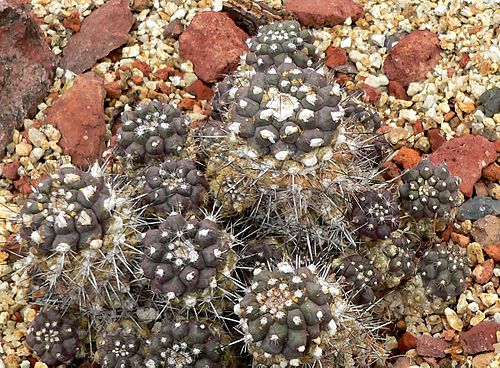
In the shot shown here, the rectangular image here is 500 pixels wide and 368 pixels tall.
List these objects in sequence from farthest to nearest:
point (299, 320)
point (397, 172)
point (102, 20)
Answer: point (102, 20) → point (397, 172) → point (299, 320)

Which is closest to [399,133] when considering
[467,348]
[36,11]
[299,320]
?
[467,348]

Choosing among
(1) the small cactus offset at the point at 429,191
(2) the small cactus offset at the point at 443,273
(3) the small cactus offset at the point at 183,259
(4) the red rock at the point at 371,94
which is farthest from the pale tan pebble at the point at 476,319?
(4) the red rock at the point at 371,94

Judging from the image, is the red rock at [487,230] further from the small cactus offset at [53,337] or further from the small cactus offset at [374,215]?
the small cactus offset at [53,337]

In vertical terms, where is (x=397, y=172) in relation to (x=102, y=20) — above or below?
below

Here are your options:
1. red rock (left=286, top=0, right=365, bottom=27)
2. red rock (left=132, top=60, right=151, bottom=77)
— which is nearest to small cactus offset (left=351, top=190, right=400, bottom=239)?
red rock (left=286, top=0, right=365, bottom=27)

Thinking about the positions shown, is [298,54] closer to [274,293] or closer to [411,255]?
[411,255]

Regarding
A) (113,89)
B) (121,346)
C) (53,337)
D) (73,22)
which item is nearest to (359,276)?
(121,346)

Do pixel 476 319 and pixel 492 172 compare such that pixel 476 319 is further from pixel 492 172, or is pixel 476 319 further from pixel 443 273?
pixel 492 172
